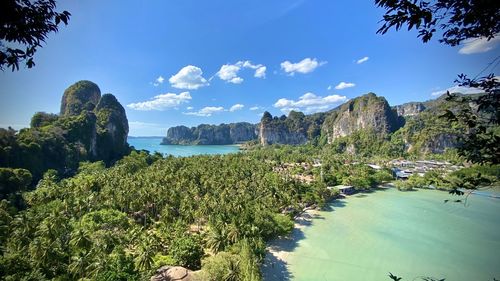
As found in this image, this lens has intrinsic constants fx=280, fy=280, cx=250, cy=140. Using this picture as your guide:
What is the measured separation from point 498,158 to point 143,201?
3905 centimetres

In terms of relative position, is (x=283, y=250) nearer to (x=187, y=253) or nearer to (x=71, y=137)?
(x=187, y=253)

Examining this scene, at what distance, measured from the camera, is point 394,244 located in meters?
33.0

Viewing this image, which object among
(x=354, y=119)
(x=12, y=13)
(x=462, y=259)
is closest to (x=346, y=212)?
(x=462, y=259)

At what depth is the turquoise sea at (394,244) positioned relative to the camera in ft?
85.9

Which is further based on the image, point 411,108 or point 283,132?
point 411,108

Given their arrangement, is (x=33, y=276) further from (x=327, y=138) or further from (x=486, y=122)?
(x=327, y=138)

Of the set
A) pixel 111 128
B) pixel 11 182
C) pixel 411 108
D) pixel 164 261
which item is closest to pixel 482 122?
pixel 164 261

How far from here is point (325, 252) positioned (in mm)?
29828

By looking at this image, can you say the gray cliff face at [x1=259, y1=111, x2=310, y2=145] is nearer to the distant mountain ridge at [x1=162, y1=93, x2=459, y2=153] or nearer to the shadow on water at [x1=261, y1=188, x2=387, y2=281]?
the distant mountain ridge at [x1=162, y1=93, x2=459, y2=153]

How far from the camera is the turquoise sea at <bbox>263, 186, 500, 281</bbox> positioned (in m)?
26.2

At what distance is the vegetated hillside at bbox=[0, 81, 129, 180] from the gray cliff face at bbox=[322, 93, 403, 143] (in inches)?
4294

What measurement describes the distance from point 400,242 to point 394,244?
1371 millimetres

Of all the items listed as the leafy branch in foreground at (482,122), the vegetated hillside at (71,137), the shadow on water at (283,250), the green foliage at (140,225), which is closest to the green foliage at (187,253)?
the green foliage at (140,225)

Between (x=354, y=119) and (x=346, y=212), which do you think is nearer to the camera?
(x=346, y=212)
